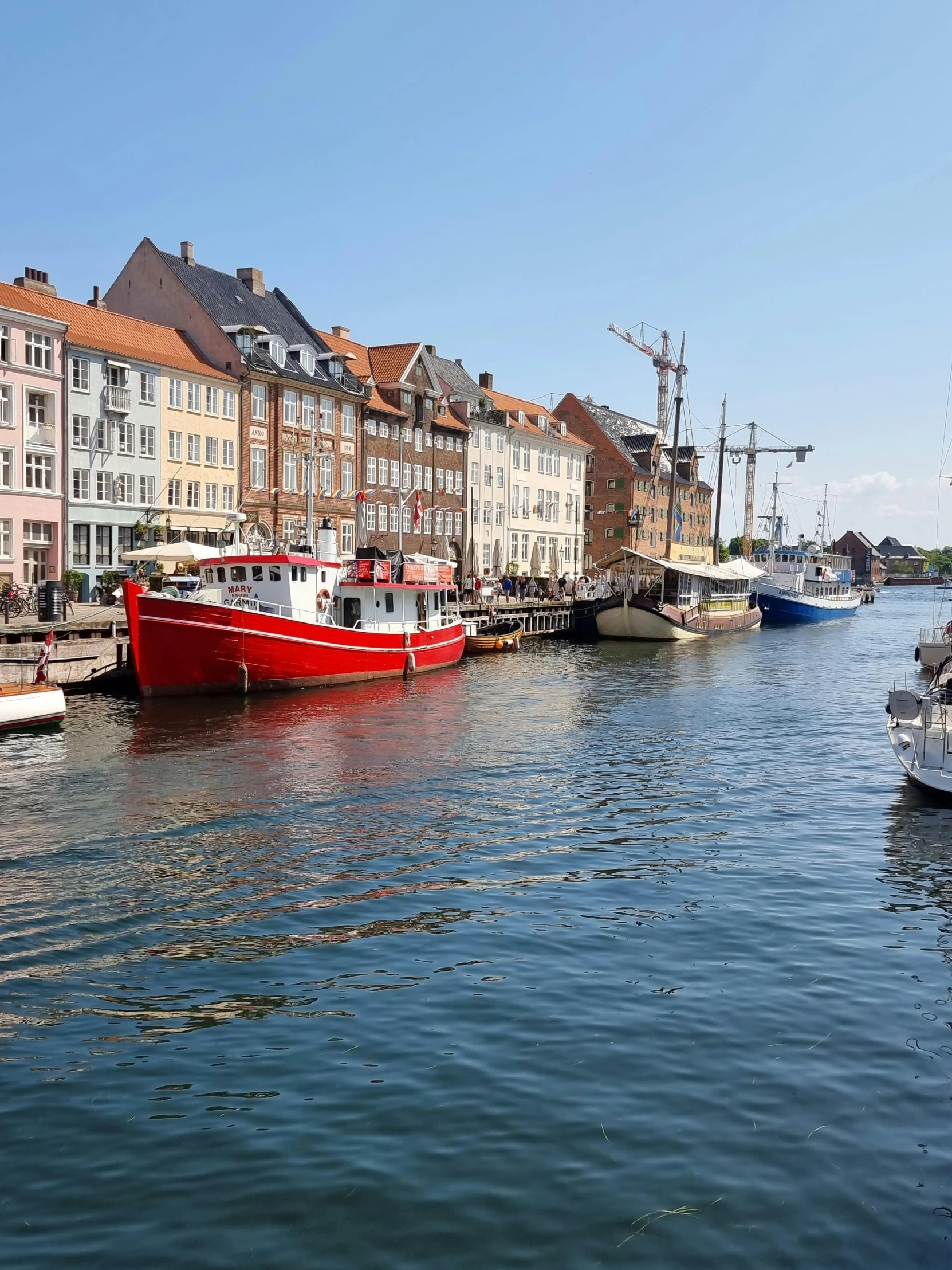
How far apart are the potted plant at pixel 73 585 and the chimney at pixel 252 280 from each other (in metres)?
28.3

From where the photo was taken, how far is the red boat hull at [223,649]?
3772cm

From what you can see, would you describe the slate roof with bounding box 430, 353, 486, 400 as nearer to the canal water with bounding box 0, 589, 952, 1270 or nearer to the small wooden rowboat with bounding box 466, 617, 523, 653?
the small wooden rowboat with bounding box 466, 617, 523, 653

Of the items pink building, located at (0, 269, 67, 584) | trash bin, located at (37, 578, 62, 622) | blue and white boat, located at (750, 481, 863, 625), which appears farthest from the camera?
blue and white boat, located at (750, 481, 863, 625)

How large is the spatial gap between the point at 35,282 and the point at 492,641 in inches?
1081

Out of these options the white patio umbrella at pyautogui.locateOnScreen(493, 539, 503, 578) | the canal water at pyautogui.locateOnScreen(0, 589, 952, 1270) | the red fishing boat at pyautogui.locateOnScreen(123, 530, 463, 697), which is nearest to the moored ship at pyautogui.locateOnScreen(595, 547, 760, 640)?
the white patio umbrella at pyautogui.locateOnScreen(493, 539, 503, 578)

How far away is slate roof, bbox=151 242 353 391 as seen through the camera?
62250 millimetres

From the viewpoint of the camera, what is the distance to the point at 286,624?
4044cm

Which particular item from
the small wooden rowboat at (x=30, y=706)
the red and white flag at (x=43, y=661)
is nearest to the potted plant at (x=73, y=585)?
the red and white flag at (x=43, y=661)

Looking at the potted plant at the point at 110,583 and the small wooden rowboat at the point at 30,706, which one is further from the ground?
the potted plant at the point at 110,583

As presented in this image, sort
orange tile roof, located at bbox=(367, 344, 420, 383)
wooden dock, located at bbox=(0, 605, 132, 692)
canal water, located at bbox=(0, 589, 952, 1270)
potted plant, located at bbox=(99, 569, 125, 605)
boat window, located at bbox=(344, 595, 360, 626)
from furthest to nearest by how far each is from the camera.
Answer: orange tile roof, located at bbox=(367, 344, 420, 383) → boat window, located at bbox=(344, 595, 360, 626) → potted plant, located at bbox=(99, 569, 125, 605) → wooden dock, located at bbox=(0, 605, 132, 692) → canal water, located at bbox=(0, 589, 952, 1270)

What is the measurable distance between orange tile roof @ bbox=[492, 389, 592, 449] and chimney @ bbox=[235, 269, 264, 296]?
89.0ft

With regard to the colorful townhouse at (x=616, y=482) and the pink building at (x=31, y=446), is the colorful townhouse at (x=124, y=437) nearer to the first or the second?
the pink building at (x=31, y=446)

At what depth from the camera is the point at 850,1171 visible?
29.9ft

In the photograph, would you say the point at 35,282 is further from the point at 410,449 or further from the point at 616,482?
the point at 616,482
